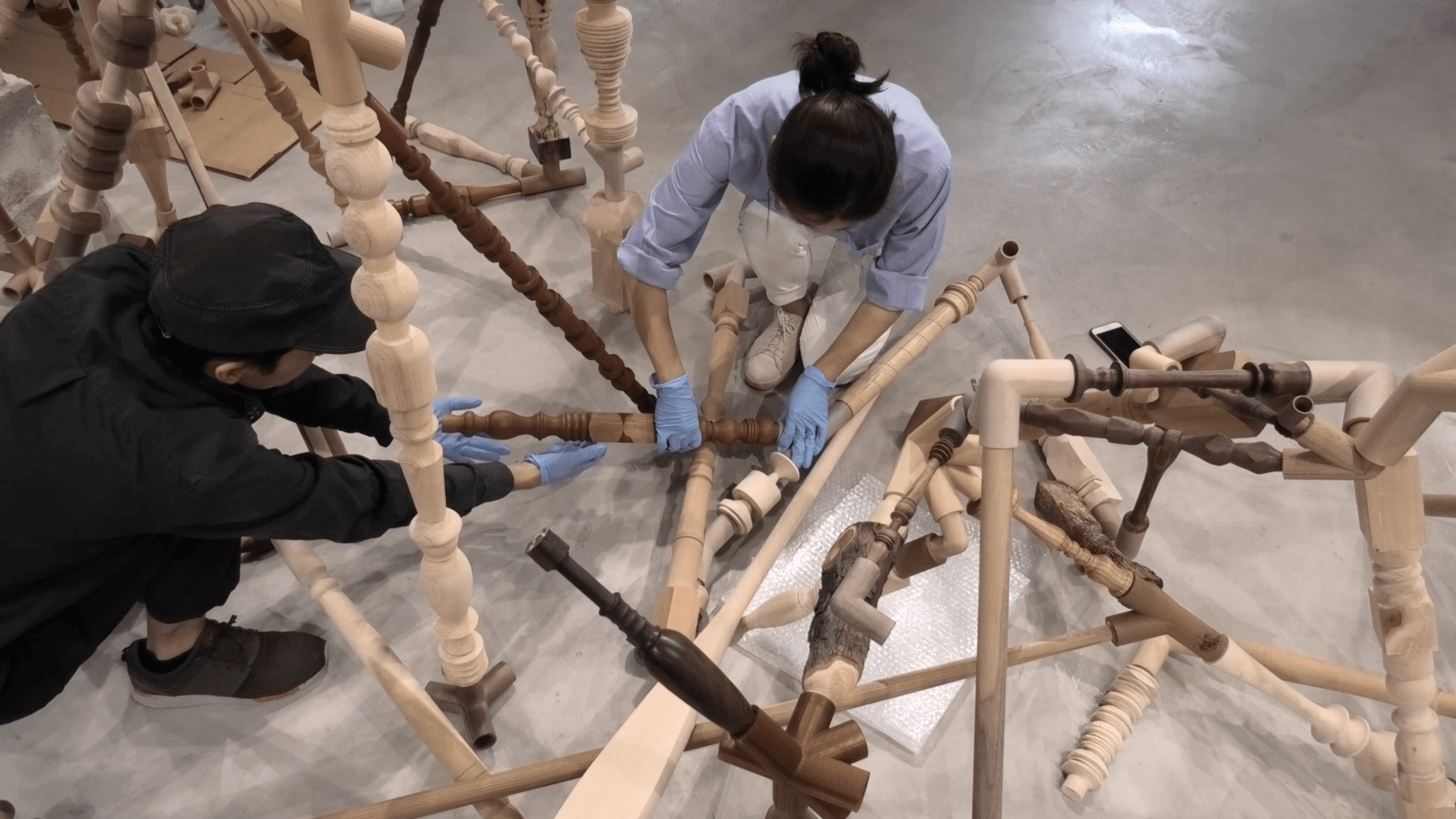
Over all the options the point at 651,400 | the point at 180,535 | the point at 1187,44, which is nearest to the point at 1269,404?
the point at 651,400

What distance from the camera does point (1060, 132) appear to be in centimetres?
355

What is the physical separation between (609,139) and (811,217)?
624 mm

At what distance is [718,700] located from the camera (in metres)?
1.09

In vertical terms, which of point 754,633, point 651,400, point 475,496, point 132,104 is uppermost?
point 132,104

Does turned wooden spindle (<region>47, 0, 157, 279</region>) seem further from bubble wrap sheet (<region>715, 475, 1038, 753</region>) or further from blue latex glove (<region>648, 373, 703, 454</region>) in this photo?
bubble wrap sheet (<region>715, 475, 1038, 753</region>)

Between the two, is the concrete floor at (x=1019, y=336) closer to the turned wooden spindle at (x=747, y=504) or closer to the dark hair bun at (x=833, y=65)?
the turned wooden spindle at (x=747, y=504)

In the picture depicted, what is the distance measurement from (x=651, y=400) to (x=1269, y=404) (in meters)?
1.35

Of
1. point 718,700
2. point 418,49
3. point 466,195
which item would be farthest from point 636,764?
point 418,49

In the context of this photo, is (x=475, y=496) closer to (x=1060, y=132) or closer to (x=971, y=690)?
(x=971, y=690)

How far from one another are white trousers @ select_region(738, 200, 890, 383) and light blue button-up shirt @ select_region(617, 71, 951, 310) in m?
0.13

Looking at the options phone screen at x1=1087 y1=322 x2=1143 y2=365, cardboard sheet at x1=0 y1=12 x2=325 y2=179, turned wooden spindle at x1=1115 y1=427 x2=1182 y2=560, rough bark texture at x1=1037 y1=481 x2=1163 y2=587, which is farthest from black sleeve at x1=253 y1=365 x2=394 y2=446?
phone screen at x1=1087 y1=322 x2=1143 y2=365

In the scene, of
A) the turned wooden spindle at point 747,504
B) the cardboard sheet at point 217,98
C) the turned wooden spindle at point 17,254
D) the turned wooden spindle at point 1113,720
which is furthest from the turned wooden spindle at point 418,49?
the turned wooden spindle at point 1113,720

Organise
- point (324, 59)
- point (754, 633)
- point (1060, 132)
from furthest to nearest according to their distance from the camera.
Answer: point (1060, 132) → point (754, 633) → point (324, 59)

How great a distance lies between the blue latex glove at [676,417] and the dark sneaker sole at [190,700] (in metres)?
0.93
